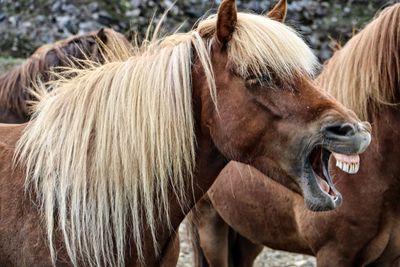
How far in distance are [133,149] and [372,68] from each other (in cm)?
135

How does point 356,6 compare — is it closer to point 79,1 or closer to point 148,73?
point 79,1

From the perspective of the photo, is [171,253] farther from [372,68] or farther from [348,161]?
[372,68]

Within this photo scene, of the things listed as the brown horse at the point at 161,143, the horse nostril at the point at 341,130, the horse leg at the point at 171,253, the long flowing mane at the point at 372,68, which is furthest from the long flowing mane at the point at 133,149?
the long flowing mane at the point at 372,68

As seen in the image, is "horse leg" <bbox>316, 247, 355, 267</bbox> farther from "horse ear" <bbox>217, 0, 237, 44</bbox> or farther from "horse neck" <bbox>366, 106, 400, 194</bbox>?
"horse ear" <bbox>217, 0, 237, 44</bbox>

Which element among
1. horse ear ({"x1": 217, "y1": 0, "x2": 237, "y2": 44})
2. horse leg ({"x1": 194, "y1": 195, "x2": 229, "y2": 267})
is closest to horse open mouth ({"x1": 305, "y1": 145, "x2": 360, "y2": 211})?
horse ear ({"x1": 217, "y1": 0, "x2": 237, "y2": 44})

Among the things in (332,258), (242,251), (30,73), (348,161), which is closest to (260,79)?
(348,161)

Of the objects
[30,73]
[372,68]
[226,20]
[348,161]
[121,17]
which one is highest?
[226,20]

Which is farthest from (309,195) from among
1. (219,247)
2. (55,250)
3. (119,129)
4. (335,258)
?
(219,247)

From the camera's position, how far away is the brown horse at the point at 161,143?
2475mm

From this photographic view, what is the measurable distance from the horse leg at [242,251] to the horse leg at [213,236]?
15 cm

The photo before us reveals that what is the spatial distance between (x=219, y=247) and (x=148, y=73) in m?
2.40

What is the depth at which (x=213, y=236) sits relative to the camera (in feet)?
15.8

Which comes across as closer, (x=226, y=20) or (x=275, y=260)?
(x=226, y=20)

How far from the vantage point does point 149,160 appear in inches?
100
